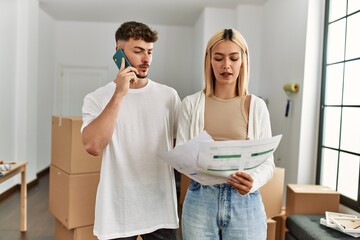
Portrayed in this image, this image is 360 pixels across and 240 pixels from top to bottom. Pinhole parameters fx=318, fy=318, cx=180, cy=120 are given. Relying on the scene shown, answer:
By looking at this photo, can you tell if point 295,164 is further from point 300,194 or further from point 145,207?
point 145,207

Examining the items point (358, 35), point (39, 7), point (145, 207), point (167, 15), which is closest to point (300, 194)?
point (358, 35)

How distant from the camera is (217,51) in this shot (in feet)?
3.52

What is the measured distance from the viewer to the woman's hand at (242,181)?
3.21 ft

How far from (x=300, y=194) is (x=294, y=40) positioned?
1.68 metres

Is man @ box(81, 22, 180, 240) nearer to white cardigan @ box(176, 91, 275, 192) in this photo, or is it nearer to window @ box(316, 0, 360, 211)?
white cardigan @ box(176, 91, 275, 192)

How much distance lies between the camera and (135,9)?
4.91 m

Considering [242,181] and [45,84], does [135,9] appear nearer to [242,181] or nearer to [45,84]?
[45,84]

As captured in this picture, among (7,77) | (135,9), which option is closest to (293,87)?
(135,9)

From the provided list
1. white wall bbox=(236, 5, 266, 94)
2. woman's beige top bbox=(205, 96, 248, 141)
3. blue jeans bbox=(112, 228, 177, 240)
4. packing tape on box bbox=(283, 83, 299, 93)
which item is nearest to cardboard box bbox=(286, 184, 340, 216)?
packing tape on box bbox=(283, 83, 299, 93)

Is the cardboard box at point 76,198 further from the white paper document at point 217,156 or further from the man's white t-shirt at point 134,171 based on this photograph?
the white paper document at point 217,156

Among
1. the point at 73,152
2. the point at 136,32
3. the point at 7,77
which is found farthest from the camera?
the point at 7,77

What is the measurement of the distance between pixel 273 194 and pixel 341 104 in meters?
0.98

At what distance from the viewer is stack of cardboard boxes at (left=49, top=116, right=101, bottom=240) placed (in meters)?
2.16

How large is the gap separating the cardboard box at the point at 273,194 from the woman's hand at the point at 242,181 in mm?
1520
